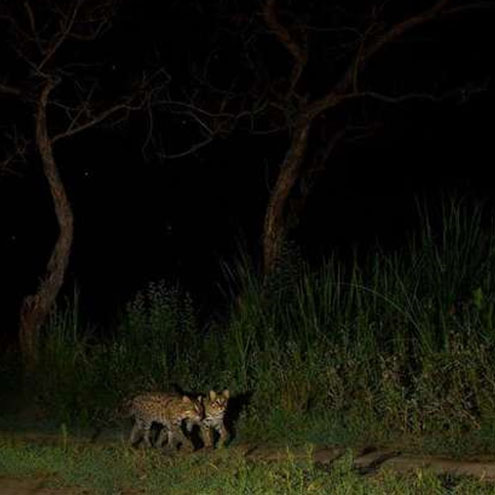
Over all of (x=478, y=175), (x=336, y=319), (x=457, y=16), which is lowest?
(x=336, y=319)

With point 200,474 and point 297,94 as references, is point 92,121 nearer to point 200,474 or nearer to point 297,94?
point 297,94

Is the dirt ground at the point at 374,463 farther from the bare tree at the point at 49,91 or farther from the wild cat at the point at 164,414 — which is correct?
the bare tree at the point at 49,91

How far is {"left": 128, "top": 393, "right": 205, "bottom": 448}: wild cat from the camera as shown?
9.49m

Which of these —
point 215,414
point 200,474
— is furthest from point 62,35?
point 200,474

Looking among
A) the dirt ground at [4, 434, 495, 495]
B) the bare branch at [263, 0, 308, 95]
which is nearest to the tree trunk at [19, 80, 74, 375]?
the bare branch at [263, 0, 308, 95]

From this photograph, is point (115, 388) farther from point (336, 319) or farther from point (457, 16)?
point (457, 16)

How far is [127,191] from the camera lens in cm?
2069

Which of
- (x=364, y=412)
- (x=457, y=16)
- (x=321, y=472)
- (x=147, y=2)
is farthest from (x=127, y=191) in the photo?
(x=321, y=472)

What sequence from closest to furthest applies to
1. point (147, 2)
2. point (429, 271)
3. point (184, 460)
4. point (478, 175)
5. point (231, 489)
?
point (231, 489)
point (184, 460)
point (429, 271)
point (147, 2)
point (478, 175)

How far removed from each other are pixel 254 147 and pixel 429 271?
8.80 metres

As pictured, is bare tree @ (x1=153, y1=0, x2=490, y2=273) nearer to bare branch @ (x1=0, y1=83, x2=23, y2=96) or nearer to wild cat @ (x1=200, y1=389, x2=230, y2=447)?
bare branch @ (x1=0, y1=83, x2=23, y2=96)

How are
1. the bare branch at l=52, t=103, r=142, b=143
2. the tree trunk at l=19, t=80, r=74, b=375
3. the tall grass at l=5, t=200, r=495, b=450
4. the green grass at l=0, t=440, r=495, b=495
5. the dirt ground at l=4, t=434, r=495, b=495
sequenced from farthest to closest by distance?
the bare branch at l=52, t=103, r=142, b=143 → the tree trunk at l=19, t=80, r=74, b=375 → the tall grass at l=5, t=200, r=495, b=450 → the dirt ground at l=4, t=434, r=495, b=495 → the green grass at l=0, t=440, r=495, b=495

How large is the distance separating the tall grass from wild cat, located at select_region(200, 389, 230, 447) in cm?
43

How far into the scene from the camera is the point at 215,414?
9500mm
